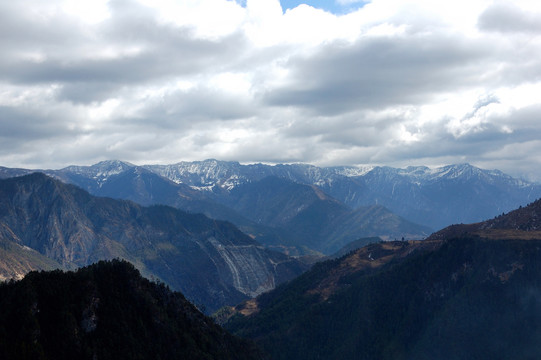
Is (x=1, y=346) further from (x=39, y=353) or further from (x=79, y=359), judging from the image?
(x=79, y=359)

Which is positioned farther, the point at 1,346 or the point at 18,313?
the point at 18,313

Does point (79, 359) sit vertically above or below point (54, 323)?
below

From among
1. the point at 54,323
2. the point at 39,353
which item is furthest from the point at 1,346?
the point at 54,323

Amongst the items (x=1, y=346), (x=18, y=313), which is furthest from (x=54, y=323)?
(x=1, y=346)

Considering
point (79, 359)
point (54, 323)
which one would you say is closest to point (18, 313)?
point (54, 323)

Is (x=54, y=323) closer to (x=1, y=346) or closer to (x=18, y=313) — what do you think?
(x=18, y=313)

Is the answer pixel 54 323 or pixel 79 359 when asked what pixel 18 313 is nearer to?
pixel 54 323
